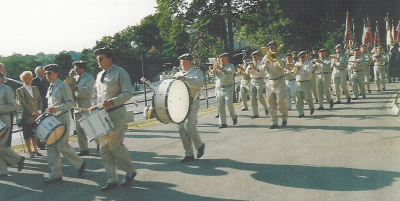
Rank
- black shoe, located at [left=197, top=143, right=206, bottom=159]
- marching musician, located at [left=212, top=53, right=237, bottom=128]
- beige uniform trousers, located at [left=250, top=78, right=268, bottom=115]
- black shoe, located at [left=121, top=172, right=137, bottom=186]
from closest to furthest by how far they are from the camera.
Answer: black shoe, located at [left=121, top=172, right=137, bottom=186], black shoe, located at [left=197, top=143, right=206, bottom=159], marching musician, located at [left=212, top=53, right=237, bottom=128], beige uniform trousers, located at [left=250, top=78, right=268, bottom=115]

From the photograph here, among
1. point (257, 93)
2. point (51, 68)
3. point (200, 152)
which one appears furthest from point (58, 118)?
point (257, 93)

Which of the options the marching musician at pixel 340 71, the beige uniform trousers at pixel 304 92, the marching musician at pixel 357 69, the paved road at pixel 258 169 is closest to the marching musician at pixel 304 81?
the beige uniform trousers at pixel 304 92

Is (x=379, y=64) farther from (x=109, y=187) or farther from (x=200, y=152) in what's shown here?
(x=109, y=187)

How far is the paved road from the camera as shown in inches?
249

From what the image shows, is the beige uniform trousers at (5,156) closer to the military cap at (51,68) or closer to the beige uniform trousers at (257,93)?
the military cap at (51,68)

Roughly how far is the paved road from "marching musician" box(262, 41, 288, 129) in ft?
1.54

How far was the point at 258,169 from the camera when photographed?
7.61m

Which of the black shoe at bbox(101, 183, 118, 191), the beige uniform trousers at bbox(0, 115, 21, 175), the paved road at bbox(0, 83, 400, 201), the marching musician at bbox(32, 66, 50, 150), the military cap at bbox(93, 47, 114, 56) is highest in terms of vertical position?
the military cap at bbox(93, 47, 114, 56)

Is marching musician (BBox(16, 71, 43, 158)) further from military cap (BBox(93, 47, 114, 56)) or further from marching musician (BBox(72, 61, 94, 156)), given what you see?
military cap (BBox(93, 47, 114, 56))

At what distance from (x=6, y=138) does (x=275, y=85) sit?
6.57m

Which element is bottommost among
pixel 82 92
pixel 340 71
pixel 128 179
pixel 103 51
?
pixel 128 179

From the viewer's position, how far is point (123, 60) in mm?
58562

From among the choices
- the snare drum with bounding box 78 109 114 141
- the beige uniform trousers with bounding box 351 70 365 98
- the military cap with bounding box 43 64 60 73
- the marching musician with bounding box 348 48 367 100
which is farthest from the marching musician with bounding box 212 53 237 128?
the beige uniform trousers with bounding box 351 70 365 98

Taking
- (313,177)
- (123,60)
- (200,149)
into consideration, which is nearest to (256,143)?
(200,149)
